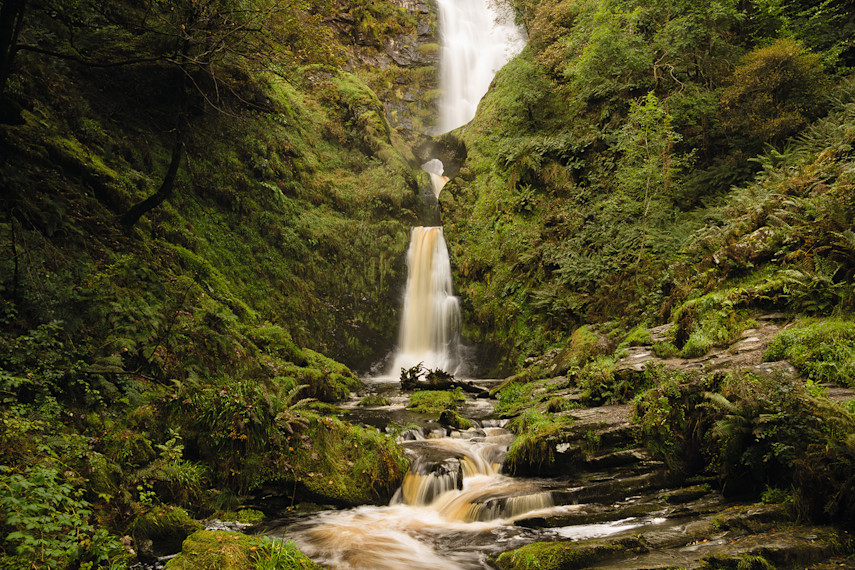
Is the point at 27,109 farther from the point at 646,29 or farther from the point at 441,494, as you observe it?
the point at 646,29

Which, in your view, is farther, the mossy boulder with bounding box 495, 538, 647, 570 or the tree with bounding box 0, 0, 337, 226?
the tree with bounding box 0, 0, 337, 226

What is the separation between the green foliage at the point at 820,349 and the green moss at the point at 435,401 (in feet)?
22.8

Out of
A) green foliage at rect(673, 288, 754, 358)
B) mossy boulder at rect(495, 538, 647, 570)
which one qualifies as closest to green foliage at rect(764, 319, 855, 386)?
green foliage at rect(673, 288, 754, 358)

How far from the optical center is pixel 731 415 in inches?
173

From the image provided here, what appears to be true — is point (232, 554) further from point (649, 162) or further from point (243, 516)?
point (649, 162)

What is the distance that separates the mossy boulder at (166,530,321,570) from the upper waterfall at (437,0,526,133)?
32132mm

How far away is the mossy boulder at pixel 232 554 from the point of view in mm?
3252

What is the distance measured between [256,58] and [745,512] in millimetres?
8126

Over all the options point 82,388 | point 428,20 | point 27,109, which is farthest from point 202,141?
point 428,20

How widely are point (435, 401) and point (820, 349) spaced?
26.2ft

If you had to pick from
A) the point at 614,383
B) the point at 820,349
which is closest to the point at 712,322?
the point at 614,383

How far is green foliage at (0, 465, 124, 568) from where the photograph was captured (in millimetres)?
2750

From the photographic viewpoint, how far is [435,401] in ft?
37.1

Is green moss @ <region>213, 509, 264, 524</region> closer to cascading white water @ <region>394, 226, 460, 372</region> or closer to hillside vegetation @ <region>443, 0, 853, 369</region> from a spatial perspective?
hillside vegetation @ <region>443, 0, 853, 369</region>
